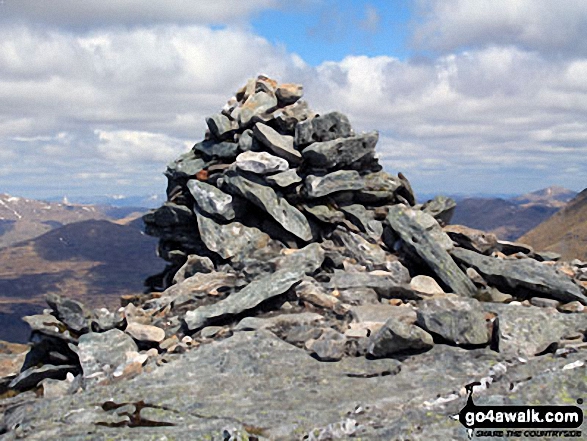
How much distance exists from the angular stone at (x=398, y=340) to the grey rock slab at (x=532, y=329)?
2.38m

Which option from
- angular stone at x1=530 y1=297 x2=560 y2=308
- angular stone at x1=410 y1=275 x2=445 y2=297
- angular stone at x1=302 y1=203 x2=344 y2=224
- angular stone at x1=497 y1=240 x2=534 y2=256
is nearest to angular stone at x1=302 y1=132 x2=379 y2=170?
angular stone at x1=302 y1=203 x2=344 y2=224

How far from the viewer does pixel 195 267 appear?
29.9 m

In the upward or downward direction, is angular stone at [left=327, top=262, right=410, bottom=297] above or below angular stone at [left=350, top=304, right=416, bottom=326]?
above

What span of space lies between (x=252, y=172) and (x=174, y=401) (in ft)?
56.9

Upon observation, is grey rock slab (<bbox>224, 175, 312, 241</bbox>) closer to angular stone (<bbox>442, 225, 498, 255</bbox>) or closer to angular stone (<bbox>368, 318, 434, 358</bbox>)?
angular stone (<bbox>442, 225, 498, 255</bbox>)

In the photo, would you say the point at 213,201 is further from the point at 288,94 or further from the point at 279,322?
the point at 279,322

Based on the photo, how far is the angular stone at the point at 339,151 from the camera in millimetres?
30031

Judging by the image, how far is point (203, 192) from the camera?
1232 inches

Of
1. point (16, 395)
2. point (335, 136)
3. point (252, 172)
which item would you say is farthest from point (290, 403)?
point (335, 136)

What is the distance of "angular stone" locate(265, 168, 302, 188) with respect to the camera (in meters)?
29.6

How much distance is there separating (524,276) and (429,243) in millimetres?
4535

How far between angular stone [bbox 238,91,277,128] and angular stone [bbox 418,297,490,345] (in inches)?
764

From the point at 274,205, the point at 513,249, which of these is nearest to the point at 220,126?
the point at 274,205

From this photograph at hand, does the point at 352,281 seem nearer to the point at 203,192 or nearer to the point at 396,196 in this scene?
the point at 396,196
